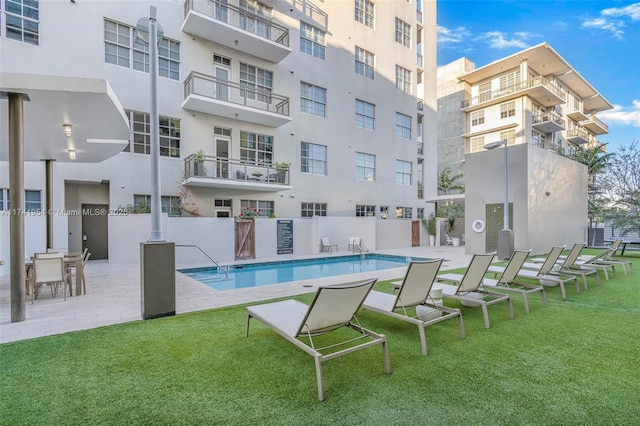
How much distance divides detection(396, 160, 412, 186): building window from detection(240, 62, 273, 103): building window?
35.3ft

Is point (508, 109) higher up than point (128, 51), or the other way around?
→ point (508, 109)

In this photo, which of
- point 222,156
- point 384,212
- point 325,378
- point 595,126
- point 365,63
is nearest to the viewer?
point 325,378

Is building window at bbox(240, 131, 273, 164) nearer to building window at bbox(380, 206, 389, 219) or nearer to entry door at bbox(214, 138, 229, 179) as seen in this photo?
entry door at bbox(214, 138, 229, 179)

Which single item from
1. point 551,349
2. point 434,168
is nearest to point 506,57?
point 434,168

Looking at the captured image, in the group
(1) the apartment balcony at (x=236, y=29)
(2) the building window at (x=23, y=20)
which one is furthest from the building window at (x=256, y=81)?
(2) the building window at (x=23, y=20)

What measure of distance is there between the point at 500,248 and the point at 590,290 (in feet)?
20.3

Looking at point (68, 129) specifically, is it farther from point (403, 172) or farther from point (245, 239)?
point (403, 172)

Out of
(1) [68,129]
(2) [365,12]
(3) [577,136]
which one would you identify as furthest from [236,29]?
(3) [577,136]

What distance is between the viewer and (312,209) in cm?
1862

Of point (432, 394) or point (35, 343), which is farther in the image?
point (35, 343)

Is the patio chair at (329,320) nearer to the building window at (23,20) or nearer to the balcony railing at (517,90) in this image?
the building window at (23,20)

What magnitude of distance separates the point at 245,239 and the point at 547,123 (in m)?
30.6

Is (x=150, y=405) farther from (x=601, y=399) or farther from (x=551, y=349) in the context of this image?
(x=551, y=349)

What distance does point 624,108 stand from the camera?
41281 millimetres
